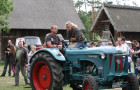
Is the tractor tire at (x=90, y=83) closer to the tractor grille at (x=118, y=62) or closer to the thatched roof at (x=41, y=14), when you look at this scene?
the tractor grille at (x=118, y=62)

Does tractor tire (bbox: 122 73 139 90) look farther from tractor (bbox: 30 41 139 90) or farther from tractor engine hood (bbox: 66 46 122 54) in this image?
tractor engine hood (bbox: 66 46 122 54)

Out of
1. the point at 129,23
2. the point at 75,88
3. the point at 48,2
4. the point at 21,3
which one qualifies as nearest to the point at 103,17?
the point at 129,23

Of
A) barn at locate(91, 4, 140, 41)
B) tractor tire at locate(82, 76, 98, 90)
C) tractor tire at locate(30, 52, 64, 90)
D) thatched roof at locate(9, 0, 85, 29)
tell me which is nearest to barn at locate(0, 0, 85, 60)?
thatched roof at locate(9, 0, 85, 29)

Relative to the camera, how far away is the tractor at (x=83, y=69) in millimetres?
8055

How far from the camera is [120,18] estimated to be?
3419 centimetres

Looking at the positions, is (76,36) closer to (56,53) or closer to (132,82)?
(56,53)

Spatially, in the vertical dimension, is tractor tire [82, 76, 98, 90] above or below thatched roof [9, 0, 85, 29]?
below

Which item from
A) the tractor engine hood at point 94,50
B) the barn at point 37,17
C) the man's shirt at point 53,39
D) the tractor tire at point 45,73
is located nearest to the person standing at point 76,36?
the tractor engine hood at point 94,50

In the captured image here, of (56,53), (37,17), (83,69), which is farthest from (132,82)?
(37,17)

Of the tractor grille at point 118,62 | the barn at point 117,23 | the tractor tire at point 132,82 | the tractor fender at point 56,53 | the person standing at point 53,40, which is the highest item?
the barn at point 117,23

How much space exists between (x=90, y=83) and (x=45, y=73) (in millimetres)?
1882

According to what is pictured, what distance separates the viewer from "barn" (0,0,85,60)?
103ft

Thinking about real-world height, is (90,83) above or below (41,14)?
below

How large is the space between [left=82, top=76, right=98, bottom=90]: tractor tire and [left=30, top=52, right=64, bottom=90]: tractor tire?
0.80 meters
